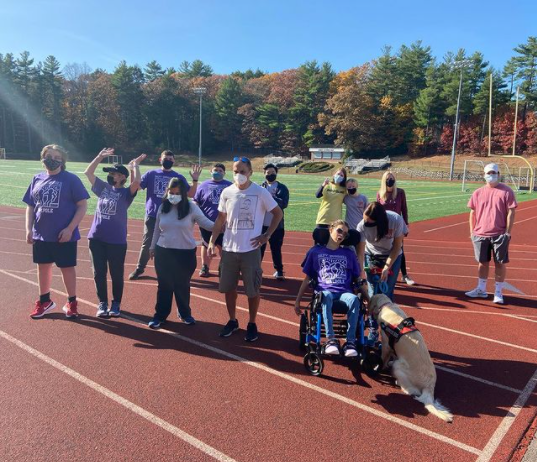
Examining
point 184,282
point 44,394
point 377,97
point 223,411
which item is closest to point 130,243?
point 184,282

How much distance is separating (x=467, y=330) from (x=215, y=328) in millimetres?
3113

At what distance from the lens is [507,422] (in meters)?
3.38

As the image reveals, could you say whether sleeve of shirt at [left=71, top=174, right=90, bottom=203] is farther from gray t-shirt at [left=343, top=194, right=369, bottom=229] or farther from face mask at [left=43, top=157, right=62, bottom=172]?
gray t-shirt at [left=343, top=194, right=369, bottom=229]

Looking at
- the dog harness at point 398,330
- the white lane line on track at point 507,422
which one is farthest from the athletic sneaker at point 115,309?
the white lane line on track at point 507,422

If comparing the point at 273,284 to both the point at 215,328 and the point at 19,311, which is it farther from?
the point at 19,311

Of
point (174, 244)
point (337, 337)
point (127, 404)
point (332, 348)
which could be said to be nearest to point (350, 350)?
point (332, 348)

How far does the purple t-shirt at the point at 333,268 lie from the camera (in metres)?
4.45

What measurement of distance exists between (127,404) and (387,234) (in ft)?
10.6

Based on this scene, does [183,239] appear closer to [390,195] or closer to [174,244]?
[174,244]

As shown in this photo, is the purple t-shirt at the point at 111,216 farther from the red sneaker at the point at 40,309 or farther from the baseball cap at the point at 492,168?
the baseball cap at the point at 492,168

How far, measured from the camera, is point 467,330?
5.31 metres

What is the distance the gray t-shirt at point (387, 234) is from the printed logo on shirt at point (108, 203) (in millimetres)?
3025

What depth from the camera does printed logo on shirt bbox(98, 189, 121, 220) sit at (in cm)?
532

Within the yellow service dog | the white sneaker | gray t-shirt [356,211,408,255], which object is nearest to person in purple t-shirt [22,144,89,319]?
gray t-shirt [356,211,408,255]
